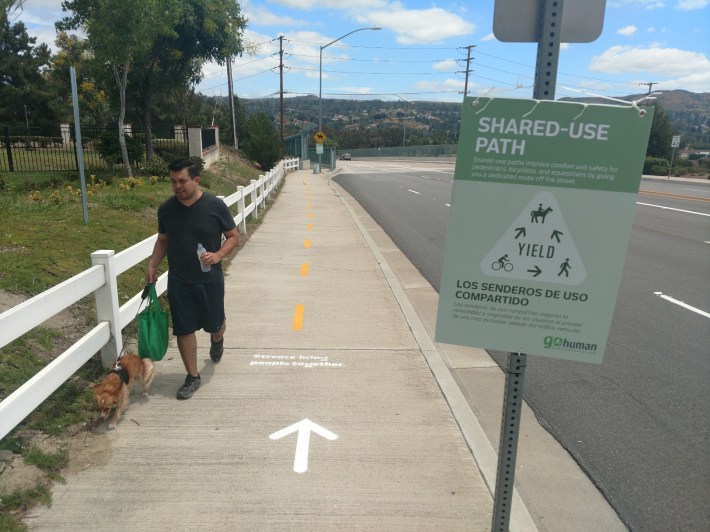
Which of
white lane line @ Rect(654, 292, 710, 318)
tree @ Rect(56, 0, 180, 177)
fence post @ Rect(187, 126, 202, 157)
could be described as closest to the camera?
white lane line @ Rect(654, 292, 710, 318)

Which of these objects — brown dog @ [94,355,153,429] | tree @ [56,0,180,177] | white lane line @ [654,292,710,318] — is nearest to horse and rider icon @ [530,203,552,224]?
brown dog @ [94,355,153,429]

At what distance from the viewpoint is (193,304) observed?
441 cm

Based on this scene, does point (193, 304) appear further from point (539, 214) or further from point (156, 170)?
point (156, 170)

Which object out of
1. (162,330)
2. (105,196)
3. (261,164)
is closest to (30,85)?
(261,164)

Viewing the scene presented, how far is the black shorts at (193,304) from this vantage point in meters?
4.32

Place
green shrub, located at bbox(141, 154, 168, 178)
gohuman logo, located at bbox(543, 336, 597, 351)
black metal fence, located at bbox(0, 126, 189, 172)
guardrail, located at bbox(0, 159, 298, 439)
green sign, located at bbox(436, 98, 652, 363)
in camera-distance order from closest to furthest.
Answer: green sign, located at bbox(436, 98, 652, 363)
gohuman logo, located at bbox(543, 336, 597, 351)
guardrail, located at bbox(0, 159, 298, 439)
green shrub, located at bbox(141, 154, 168, 178)
black metal fence, located at bbox(0, 126, 189, 172)

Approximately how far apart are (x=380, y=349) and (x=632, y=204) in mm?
3659

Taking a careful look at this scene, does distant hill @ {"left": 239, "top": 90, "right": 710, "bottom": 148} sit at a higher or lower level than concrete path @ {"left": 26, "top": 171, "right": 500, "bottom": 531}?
higher

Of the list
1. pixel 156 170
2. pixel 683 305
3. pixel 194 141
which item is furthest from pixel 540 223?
pixel 194 141

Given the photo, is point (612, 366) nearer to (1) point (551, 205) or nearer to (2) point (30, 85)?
(1) point (551, 205)

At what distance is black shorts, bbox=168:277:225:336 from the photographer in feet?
14.2

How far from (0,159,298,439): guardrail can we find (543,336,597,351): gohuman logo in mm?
2920

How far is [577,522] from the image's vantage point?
3.08 metres

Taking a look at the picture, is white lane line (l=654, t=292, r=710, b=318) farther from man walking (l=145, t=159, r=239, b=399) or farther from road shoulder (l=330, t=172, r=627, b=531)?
man walking (l=145, t=159, r=239, b=399)
